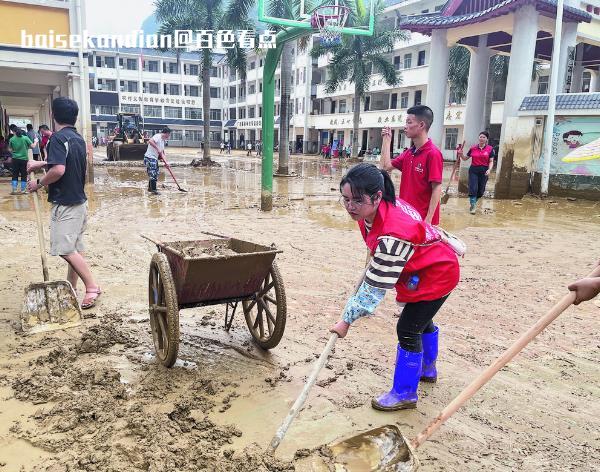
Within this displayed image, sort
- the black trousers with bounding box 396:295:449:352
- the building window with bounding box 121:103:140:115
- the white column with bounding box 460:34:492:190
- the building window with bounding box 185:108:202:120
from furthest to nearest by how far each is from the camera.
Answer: the building window with bounding box 185:108:202:120 < the building window with bounding box 121:103:140:115 < the white column with bounding box 460:34:492:190 < the black trousers with bounding box 396:295:449:352

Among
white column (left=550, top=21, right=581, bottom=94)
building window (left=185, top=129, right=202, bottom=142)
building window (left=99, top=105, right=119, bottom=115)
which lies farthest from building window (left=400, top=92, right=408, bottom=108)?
building window (left=99, top=105, right=119, bottom=115)

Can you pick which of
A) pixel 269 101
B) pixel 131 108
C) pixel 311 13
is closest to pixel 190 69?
pixel 131 108

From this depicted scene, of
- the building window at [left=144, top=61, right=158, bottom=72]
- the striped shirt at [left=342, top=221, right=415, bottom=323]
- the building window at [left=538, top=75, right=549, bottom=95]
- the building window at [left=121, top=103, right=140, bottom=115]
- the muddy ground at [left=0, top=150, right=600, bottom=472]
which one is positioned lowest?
the muddy ground at [left=0, top=150, right=600, bottom=472]

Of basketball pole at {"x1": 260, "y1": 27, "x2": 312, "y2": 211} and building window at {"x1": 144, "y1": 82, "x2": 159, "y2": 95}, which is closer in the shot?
basketball pole at {"x1": 260, "y1": 27, "x2": 312, "y2": 211}

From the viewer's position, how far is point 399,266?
8.18 ft

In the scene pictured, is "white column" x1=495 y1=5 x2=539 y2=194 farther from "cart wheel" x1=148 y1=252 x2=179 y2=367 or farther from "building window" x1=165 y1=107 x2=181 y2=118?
"building window" x1=165 y1=107 x2=181 y2=118

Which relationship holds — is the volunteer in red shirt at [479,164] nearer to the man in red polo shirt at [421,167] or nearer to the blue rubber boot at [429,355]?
the man in red polo shirt at [421,167]

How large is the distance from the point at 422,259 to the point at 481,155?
8.75 metres

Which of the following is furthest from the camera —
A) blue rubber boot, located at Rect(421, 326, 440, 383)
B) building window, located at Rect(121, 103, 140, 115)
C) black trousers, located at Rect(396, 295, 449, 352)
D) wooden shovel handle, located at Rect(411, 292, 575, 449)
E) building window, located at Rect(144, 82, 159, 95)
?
building window, located at Rect(144, 82, 159, 95)

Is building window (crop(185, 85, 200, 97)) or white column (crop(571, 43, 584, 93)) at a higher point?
building window (crop(185, 85, 200, 97))

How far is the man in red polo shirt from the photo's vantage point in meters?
4.00

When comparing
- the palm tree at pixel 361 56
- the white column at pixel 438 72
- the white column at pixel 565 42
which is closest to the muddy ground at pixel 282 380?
the white column at pixel 438 72

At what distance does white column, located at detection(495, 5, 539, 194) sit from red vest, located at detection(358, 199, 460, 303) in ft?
41.6

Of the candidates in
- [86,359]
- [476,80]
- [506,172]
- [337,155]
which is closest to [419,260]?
[86,359]
